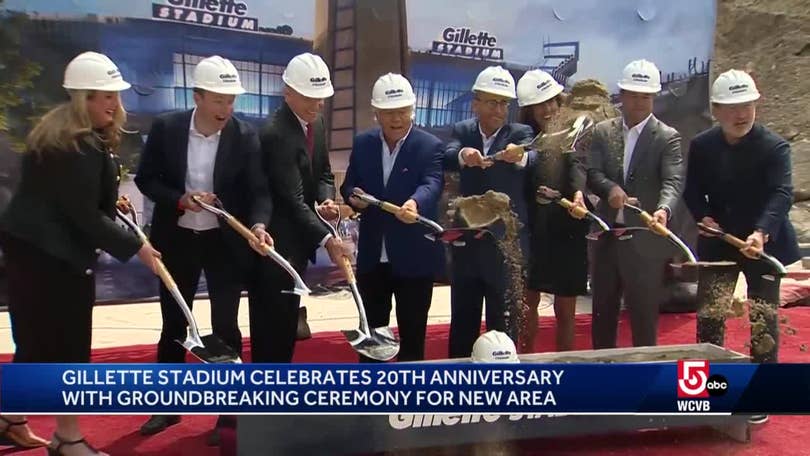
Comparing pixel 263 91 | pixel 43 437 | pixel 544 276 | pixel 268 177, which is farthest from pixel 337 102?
pixel 43 437

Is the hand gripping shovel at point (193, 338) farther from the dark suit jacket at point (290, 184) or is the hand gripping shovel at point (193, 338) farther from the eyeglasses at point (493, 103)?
the eyeglasses at point (493, 103)

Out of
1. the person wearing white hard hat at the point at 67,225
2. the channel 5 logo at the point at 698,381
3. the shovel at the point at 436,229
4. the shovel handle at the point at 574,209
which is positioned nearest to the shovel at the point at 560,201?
the shovel handle at the point at 574,209

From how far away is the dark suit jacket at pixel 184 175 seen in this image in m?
2.94

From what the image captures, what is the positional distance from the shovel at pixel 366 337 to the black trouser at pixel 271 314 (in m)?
0.18

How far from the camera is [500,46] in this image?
3.63 metres

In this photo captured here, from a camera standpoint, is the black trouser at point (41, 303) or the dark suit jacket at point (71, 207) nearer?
the dark suit jacket at point (71, 207)

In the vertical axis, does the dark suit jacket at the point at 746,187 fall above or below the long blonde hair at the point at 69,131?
below

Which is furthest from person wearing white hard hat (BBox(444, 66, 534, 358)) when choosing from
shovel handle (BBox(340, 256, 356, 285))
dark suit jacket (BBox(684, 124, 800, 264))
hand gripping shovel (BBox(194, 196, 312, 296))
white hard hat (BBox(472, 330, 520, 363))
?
dark suit jacket (BBox(684, 124, 800, 264))

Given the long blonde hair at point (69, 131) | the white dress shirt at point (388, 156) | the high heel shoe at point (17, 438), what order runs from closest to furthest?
the long blonde hair at point (69, 131) < the high heel shoe at point (17, 438) < the white dress shirt at point (388, 156)

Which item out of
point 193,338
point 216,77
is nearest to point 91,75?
point 216,77

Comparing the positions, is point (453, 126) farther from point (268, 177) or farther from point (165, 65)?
point (165, 65)

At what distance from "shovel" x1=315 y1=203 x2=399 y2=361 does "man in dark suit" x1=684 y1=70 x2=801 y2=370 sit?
1.34 metres

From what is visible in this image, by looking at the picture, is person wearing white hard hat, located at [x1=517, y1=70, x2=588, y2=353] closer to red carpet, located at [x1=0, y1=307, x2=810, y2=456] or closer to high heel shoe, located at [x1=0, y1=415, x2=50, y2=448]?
red carpet, located at [x1=0, y1=307, x2=810, y2=456]

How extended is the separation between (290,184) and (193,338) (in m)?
0.66
